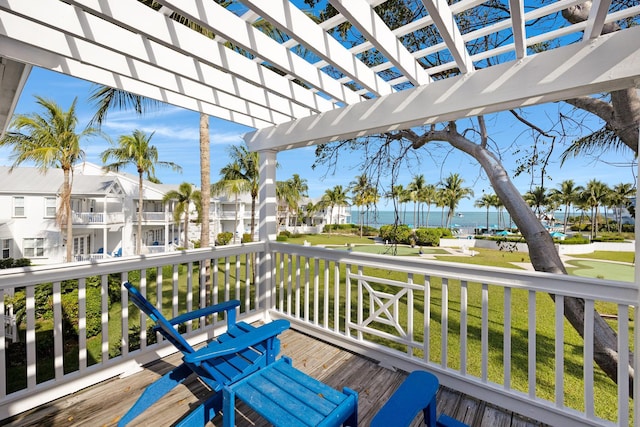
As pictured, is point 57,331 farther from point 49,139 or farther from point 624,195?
point 49,139

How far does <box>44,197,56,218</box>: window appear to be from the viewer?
55.7 feet

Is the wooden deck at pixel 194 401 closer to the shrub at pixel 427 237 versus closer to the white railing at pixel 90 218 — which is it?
the white railing at pixel 90 218

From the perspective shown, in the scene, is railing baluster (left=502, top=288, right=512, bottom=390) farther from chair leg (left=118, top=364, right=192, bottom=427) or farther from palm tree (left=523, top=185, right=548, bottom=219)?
chair leg (left=118, top=364, right=192, bottom=427)

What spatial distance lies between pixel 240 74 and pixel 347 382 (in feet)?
8.55

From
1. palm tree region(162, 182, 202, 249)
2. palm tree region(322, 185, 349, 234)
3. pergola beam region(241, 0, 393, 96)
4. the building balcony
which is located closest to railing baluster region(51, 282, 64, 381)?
the building balcony

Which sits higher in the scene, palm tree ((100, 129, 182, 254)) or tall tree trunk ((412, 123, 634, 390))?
palm tree ((100, 129, 182, 254))

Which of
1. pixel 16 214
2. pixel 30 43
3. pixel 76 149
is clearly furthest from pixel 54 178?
pixel 30 43

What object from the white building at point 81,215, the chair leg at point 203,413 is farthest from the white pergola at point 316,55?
the white building at point 81,215

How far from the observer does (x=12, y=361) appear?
5457 millimetres

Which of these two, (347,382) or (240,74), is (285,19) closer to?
(240,74)

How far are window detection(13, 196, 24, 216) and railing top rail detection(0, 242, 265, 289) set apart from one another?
66.8 feet

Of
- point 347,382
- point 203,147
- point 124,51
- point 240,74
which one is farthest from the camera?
point 203,147

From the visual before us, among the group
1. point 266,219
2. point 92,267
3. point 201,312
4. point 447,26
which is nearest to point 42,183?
point 266,219

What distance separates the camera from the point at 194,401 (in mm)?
2131
